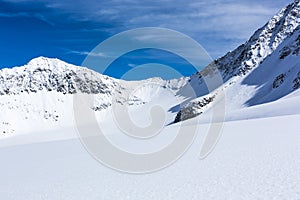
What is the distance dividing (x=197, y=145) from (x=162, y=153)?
3.00 meters

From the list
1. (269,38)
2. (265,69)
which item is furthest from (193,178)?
(269,38)

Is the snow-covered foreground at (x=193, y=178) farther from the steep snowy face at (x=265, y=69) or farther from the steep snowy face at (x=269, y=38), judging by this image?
the steep snowy face at (x=269, y=38)

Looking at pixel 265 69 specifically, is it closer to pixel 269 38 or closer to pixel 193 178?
pixel 269 38

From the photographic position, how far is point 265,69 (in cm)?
9494

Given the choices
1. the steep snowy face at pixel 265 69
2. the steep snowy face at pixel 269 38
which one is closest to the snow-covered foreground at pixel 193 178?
the steep snowy face at pixel 265 69

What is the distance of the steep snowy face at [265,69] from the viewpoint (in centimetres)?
7688

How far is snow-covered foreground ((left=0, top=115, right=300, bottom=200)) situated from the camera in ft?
35.2

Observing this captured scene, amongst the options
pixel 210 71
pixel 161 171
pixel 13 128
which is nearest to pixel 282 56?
pixel 210 71

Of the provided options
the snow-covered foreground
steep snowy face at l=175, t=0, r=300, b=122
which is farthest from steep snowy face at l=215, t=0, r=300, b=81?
the snow-covered foreground

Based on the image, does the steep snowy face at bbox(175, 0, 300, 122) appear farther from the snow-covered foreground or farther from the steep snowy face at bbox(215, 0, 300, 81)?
the snow-covered foreground

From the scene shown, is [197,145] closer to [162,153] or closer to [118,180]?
[162,153]

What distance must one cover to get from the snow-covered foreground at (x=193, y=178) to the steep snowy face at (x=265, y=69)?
55.1 metres

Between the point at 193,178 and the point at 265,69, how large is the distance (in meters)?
88.8

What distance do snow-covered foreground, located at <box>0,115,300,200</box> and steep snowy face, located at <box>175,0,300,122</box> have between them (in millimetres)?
55081
